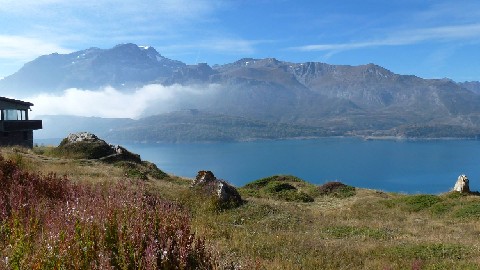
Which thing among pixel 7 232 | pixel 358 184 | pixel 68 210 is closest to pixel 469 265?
pixel 68 210

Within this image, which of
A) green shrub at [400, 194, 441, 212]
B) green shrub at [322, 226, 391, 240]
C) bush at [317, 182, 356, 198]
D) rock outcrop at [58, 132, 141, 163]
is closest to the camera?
green shrub at [322, 226, 391, 240]

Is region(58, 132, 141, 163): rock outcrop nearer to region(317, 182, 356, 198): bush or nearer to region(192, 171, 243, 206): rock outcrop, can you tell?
region(192, 171, 243, 206): rock outcrop

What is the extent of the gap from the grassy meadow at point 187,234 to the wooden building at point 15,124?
3252 centimetres

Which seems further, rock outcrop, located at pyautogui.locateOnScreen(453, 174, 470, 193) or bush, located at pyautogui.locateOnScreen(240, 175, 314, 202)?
rock outcrop, located at pyautogui.locateOnScreen(453, 174, 470, 193)

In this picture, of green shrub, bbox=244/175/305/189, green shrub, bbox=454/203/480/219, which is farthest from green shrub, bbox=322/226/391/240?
green shrub, bbox=244/175/305/189

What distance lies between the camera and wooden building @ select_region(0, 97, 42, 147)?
51.3 metres

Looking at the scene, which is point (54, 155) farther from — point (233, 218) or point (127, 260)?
point (127, 260)

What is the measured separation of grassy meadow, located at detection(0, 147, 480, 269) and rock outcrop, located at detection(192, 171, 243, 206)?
1.98 ft

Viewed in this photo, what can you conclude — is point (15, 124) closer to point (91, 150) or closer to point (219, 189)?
point (91, 150)

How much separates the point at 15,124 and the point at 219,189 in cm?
4092

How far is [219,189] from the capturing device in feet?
71.2

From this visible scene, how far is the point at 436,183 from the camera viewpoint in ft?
594

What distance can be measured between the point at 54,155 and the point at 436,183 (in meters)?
177

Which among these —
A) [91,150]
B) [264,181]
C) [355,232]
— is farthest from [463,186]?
[91,150]
